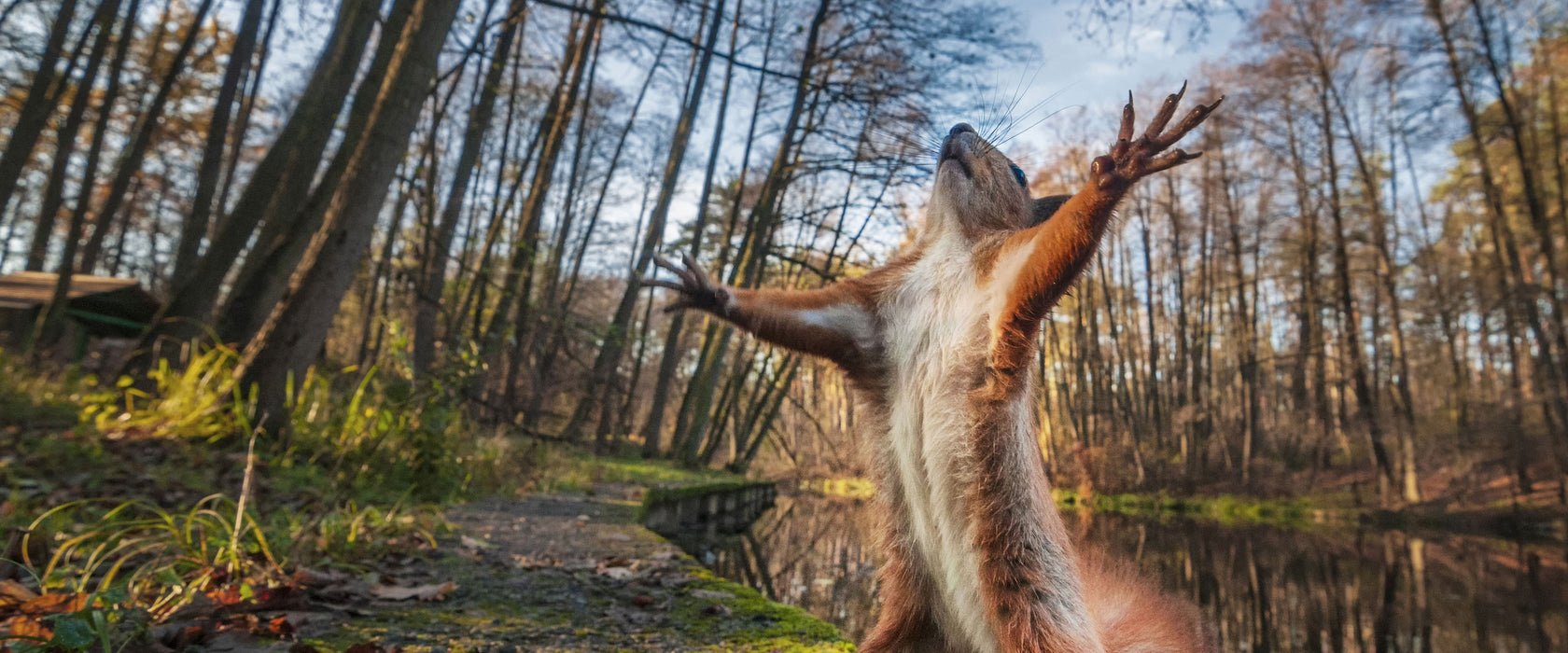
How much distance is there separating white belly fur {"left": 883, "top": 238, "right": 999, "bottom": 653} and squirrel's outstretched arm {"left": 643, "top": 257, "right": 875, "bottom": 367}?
0.10 m

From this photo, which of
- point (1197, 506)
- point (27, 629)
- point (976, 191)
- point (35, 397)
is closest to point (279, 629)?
point (27, 629)

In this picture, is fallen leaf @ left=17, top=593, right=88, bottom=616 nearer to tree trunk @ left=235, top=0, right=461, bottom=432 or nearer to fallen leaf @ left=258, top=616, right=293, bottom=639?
fallen leaf @ left=258, top=616, right=293, bottom=639

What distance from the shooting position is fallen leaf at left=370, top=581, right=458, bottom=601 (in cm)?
288

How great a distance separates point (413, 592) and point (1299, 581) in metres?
9.15

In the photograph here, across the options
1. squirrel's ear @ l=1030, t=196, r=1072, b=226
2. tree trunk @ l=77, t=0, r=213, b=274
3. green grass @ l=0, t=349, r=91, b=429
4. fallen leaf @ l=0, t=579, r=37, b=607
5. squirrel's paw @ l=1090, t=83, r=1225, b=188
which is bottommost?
fallen leaf @ l=0, t=579, r=37, b=607

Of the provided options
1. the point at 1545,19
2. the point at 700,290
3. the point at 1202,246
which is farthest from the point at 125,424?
the point at 1202,246

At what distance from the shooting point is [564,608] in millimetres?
2969

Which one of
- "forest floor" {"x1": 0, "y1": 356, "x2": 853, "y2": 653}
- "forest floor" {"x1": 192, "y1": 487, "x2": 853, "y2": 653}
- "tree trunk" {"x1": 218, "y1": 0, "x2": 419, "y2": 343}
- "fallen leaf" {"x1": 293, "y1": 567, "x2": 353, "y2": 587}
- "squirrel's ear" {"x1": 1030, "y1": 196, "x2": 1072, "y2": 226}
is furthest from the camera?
"tree trunk" {"x1": 218, "y1": 0, "x2": 419, "y2": 343}

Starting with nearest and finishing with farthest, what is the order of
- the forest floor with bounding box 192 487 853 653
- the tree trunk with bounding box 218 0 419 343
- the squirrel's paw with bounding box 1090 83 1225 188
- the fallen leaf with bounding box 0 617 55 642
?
the squirrel's paw with bounding box 1090 83 1225 188
the fallen leaf with bounding box 0 617 55 642
the forest floor with bounding box 192 487 853 653
the tree trunk with bounding box 218 0 419 343

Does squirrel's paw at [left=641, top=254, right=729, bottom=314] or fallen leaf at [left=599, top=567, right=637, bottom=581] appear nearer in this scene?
squirrel's paw at [left=641, top=254, right=729, bottom=314]

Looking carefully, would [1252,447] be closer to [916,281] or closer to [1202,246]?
[1202,246]

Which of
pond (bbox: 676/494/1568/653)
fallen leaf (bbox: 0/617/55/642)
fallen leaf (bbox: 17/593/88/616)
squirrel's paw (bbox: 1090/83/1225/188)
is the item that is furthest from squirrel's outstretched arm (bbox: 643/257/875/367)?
fallen leaf (bbox: 17/593/88/616)

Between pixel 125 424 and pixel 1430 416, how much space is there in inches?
1547

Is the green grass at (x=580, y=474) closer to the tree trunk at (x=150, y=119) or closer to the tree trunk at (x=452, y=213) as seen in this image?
the tree trunk at (x=452, y=213)
